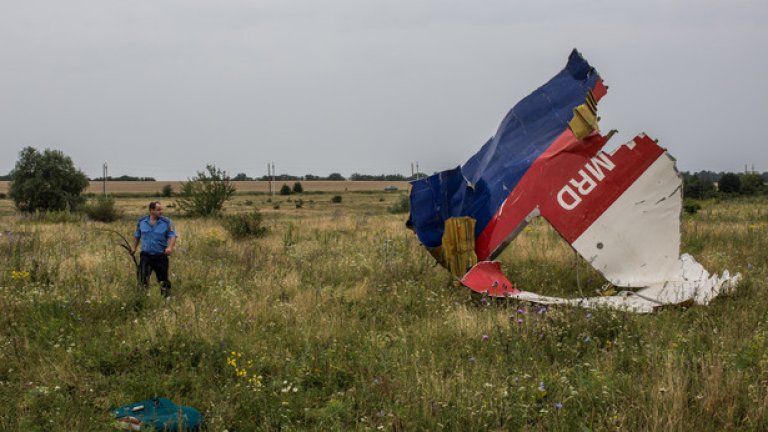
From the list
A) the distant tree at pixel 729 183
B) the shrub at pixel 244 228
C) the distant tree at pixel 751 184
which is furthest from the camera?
the distant tree at pixel 729 183

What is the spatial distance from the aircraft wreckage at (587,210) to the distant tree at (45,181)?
30.4 metres

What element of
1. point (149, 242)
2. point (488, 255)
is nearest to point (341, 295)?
point (488, 255)

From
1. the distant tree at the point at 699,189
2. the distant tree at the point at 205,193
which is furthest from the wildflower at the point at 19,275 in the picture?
the distant tree at the point at 699,189

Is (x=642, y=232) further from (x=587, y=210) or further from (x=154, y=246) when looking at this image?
(x=154, y=246)

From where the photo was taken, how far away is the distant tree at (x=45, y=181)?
111ft

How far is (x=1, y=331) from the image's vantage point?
623 cm

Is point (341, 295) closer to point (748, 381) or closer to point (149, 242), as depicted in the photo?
point (149, 242)

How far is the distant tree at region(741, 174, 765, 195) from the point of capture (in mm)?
51034

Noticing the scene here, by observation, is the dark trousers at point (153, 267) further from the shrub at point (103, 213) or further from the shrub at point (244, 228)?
the shrub at point (103, 213)

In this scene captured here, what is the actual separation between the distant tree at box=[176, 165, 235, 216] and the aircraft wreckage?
1733 cm

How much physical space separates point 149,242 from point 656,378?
6155 millimetres

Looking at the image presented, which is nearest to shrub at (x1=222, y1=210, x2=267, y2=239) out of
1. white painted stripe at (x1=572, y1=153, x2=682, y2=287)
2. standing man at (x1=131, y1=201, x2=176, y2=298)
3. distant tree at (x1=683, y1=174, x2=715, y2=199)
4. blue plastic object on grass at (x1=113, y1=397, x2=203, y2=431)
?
standing man at (x1=131, y1=201, x2=176, y2=298)

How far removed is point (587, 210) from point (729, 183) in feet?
174

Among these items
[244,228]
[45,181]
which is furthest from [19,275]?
[45,181]
